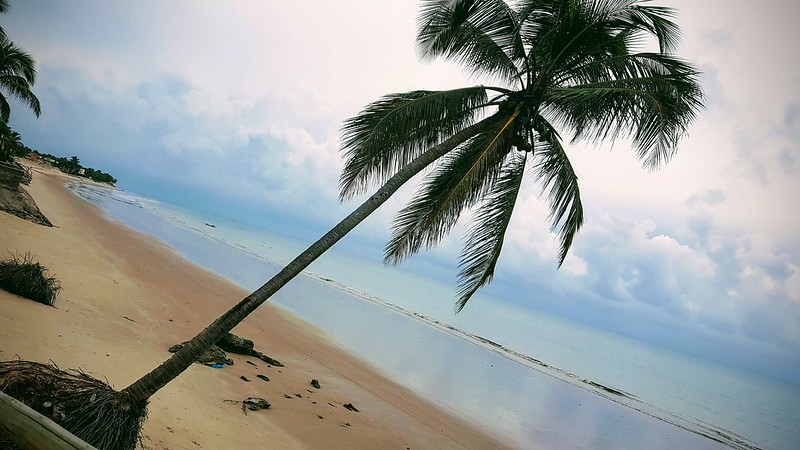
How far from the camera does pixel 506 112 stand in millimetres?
6246

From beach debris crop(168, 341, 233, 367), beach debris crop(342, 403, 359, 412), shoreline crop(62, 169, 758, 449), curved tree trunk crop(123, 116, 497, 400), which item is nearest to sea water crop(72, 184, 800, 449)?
shoreline crop(62, 169, 758, 449)

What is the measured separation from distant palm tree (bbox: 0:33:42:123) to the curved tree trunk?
28136mm

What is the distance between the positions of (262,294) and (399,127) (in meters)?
3.14

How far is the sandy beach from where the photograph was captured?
6004 mm

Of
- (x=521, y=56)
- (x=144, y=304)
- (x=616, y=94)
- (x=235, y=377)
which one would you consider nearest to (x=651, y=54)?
(x=616, y=94)

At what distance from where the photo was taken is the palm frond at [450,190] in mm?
6062

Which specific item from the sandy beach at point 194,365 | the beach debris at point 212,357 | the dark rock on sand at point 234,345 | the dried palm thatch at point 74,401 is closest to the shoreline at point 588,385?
the sandy beach at point 194,365

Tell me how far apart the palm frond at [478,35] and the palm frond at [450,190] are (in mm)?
1393

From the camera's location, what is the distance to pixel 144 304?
35.8 ft

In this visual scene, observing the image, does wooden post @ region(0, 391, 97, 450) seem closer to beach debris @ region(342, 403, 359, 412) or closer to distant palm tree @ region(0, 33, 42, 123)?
beach debris @ region(342, 403, 359, 412)

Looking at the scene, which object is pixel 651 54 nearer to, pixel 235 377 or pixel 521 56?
pixel 521 56

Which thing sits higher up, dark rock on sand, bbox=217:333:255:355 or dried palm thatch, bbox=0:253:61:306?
dried palm thatch, bbox=0:253:61:306

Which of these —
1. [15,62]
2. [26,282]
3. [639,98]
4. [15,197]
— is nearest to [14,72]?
Result: [15,62]

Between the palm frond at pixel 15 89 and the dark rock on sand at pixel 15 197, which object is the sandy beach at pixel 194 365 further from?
the palm frond at pixel 15 89
